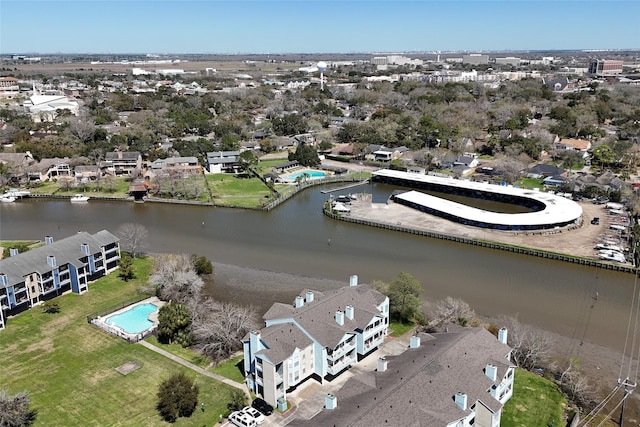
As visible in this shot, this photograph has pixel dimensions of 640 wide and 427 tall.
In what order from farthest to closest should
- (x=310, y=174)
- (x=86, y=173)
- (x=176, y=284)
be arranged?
1. (x=310, y=174)
2. (x=86, y=173)
3. (x=176, y=284)

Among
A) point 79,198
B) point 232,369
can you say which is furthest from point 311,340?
point 79,198

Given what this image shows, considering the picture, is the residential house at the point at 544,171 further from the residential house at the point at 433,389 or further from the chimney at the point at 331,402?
the chimney at the point at 331,402

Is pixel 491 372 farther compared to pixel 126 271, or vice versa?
pixel 126 271

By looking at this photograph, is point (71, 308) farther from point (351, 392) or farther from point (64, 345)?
point (351, 392)

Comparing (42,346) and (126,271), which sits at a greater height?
(126,271)

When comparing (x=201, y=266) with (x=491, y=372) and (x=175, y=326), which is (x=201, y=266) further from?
(x=491, y=372)
